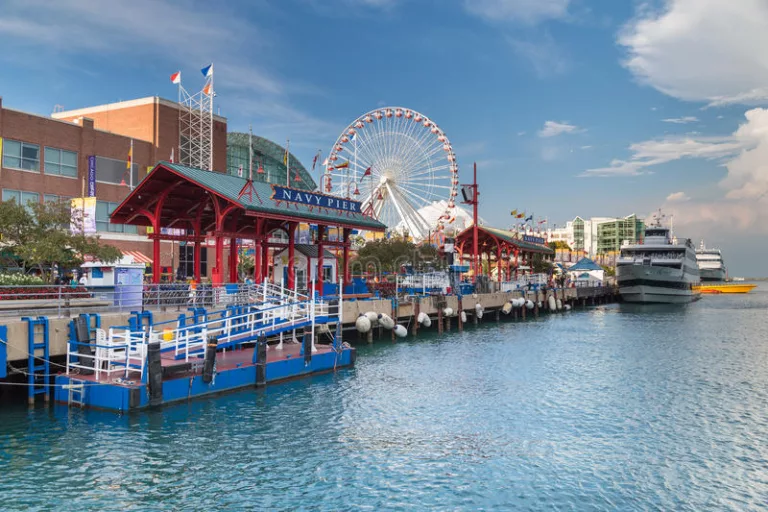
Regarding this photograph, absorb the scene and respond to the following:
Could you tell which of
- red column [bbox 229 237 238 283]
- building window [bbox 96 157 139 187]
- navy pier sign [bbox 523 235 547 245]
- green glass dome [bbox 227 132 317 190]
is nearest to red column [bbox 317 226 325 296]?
red column [bbox 229 237 238 283]

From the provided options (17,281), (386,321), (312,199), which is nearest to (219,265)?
(312,199)

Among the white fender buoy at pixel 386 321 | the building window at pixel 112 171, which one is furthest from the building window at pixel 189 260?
the white fender buoy at pixel 386 321

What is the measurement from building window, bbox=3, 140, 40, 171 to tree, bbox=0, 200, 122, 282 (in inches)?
800

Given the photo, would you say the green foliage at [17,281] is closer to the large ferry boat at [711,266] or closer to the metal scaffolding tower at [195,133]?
the metal scaffolding tower at [195,133]

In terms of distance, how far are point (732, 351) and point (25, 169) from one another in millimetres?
56289

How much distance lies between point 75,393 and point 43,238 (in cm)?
1551

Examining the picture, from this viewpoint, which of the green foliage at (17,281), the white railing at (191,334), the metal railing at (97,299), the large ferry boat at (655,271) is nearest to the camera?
the white railing at (191,334)

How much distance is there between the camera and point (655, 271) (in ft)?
297

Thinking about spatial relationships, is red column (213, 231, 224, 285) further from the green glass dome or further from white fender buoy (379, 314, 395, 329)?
the green glass dome

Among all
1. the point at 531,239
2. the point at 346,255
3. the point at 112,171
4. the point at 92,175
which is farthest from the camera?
the point at 531,239

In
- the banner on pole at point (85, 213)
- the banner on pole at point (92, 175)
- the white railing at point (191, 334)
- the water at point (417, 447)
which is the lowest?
the water at point (417, 447)

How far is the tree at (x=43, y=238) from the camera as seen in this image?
1216 inches

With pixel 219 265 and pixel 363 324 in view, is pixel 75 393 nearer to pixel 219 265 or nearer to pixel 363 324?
pixel 219 265

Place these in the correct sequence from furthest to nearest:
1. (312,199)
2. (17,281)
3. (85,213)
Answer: (85,213), (312,199), (17,281)
